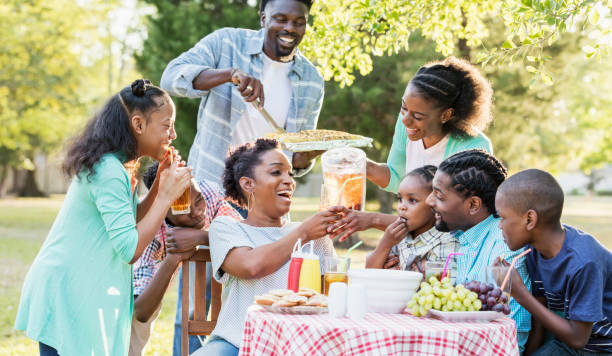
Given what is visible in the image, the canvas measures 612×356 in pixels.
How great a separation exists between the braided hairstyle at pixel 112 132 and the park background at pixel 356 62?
0.17 meters

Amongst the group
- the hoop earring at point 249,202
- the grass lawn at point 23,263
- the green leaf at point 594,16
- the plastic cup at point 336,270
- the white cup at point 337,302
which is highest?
the green leaf at point 594,16

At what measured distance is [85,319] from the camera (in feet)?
11.2

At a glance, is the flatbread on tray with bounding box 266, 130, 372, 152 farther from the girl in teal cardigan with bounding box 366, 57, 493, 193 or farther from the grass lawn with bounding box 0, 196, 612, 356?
the grass lawn with bounding box 0, 196, 612, 356

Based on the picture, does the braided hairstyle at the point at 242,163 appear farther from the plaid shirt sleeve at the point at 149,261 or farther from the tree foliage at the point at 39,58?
the tree foliage at the point at 39,58

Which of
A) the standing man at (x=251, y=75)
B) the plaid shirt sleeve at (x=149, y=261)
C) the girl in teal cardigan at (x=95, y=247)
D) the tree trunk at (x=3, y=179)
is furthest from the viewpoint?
the tree trunk at (x=3, y=179)

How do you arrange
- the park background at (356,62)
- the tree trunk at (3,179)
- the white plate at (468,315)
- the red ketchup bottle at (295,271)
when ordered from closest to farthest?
the white plate at (468,315)
the red ketchup bottle at (295,271)
the park background at (356,62)
the tree trunk at (3,179)

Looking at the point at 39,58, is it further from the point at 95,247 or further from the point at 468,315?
the point at 468,315

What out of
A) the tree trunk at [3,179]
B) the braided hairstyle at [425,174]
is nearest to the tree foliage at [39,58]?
the tree trunk at [3,179]

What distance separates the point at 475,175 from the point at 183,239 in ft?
5.50

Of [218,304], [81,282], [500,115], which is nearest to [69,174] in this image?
[81,282]

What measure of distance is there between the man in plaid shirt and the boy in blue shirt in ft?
5.56

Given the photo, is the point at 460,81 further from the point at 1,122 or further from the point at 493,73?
the point at 1,122

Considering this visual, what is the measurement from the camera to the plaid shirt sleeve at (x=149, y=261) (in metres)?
4.38

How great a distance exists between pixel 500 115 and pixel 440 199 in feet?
42.0
